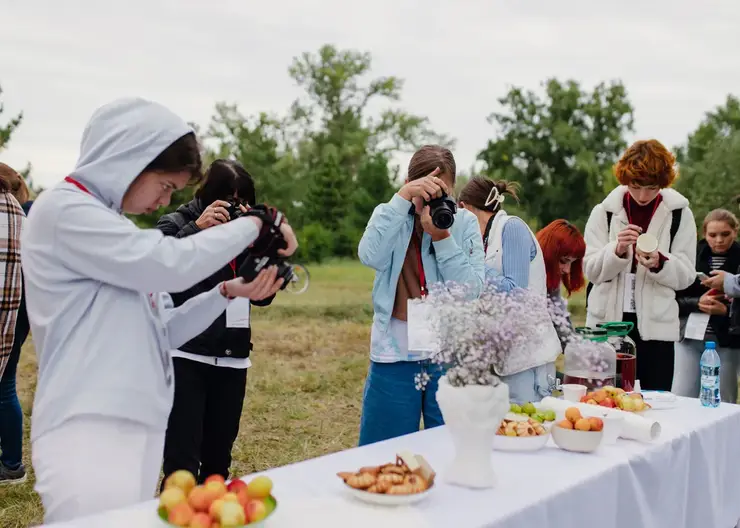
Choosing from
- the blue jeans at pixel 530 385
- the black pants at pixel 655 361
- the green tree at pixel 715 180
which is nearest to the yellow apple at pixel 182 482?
the blue jeans at pixel 530 385

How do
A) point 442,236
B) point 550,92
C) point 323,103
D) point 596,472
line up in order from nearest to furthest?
point 596,472 < point 442,236 < point 550,92 < point 323,103

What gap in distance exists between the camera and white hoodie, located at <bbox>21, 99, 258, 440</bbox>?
137 cm

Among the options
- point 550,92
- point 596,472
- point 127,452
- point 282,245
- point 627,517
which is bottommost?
point 627,517

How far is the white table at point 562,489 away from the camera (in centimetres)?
145

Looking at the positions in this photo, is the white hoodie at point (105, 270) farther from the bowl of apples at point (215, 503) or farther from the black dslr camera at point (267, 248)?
the bowl of apples at point (215, 503)

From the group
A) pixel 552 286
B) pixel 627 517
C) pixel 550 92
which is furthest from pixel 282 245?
pixel 550 92

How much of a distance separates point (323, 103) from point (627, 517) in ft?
86.8

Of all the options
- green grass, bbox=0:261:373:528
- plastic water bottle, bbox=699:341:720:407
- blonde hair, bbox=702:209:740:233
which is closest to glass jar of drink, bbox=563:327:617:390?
plastic water bottle, bbox=699:341:720:407

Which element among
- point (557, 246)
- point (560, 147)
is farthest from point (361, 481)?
point (560, 147)

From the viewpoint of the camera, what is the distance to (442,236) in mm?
2367

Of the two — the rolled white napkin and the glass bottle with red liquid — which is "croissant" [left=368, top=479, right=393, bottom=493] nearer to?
the rolled white napkin

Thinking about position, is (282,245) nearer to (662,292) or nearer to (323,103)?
(662,292)

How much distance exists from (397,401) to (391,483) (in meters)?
0.92

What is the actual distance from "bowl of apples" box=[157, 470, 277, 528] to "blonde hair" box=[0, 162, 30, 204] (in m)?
2.28
